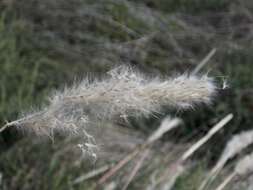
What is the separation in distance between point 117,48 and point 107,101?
8.32 ft

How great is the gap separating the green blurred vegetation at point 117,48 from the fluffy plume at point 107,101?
1978 mm

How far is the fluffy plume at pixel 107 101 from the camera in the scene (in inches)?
33.9

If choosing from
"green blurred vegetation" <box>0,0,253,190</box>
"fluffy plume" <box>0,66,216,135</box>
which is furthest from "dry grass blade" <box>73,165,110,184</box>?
"fluffy plume" <box>0,66,216,135</box>

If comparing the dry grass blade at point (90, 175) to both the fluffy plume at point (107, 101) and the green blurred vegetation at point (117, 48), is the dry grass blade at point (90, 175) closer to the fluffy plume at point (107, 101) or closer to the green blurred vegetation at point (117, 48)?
the green blurred vegetation at point (117, 48)

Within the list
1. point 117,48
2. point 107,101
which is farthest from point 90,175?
point 107,101

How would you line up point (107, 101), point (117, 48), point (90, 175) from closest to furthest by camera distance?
1. point (107, 101)
2. point (90, 175)
3. point (117, 48)

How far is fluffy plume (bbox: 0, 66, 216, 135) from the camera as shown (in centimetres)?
86

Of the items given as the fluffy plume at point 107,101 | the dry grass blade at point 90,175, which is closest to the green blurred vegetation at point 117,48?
the dry grass blade at point 90,175

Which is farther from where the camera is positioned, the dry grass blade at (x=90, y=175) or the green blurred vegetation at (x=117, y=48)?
the green blurred vegetation at (x=117, y=48)

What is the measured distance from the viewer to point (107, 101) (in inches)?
33.6

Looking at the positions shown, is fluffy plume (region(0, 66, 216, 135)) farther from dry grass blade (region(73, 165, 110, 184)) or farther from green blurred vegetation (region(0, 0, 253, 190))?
green blurred vegetation (region(0, 0, 253, 190))

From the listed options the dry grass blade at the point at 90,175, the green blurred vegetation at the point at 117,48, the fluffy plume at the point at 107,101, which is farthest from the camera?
the green blurred vegetation at the point at 117,48

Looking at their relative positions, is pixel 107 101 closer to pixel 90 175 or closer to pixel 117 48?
pixel 90 175

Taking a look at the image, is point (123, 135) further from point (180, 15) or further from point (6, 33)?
point (180, 15)
